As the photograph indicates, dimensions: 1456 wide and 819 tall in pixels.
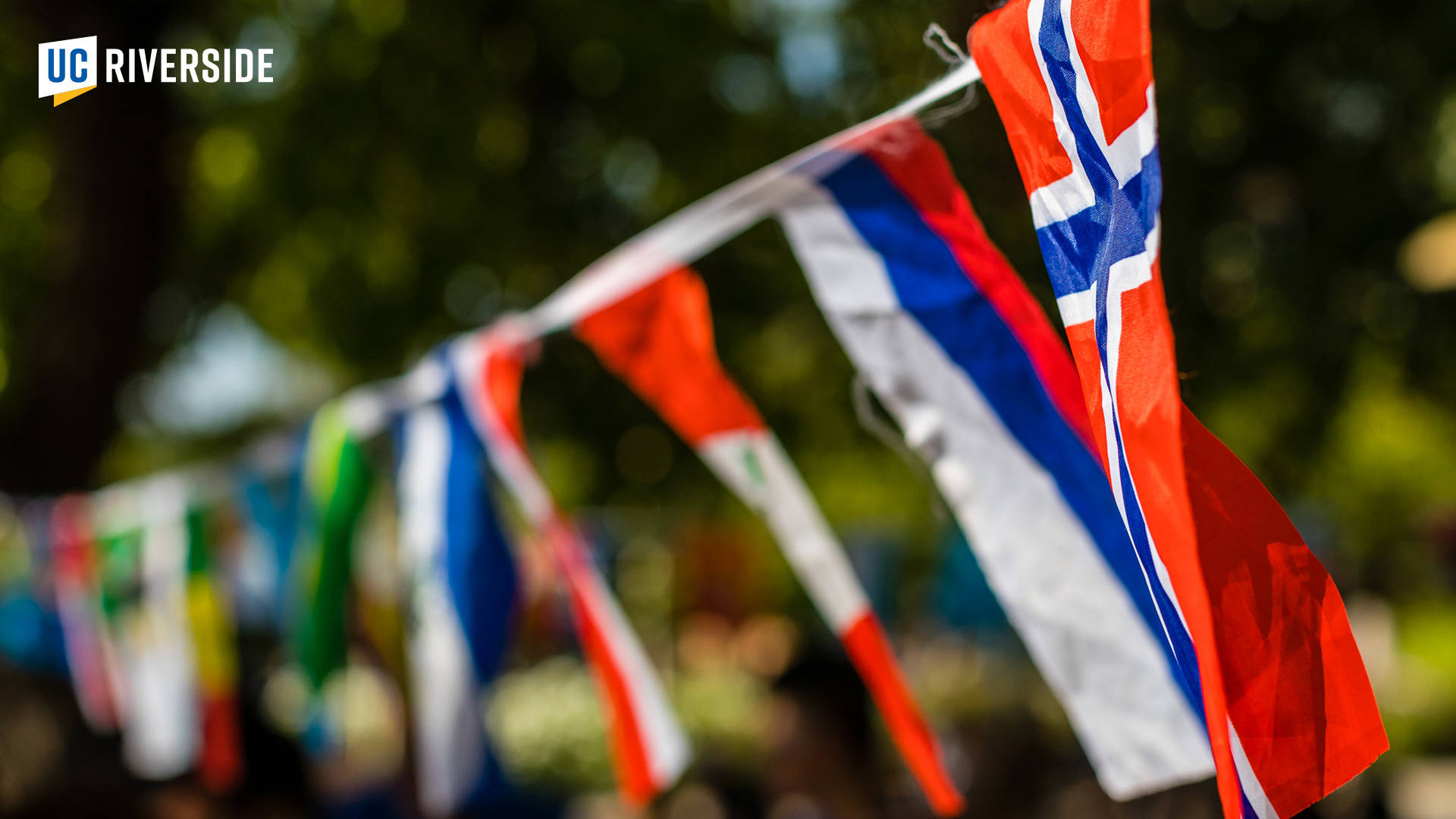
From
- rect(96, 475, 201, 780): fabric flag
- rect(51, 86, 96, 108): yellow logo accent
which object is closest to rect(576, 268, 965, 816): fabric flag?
rect(96, 475, 201, 780): fabric flag

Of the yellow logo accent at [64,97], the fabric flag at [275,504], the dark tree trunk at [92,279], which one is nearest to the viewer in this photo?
the fabric flag at [275,504]

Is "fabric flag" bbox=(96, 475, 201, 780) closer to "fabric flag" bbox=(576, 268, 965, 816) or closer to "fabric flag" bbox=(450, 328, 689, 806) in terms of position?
"fabric flag" bbox=(450, 328, 689, 806)

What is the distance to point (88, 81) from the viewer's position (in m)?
5.45

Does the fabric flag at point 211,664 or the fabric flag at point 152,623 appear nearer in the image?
the fabric flag at point 211,664

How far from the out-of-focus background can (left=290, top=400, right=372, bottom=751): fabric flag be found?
31 cm

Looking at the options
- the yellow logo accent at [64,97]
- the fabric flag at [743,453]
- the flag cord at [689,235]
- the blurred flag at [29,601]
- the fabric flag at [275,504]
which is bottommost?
the blurred flag at [29,601]

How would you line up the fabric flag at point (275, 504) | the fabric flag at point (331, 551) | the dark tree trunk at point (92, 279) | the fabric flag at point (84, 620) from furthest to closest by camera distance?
the dark tree trunk at point (92, 279) → the fabric flag at point (84, 620) → the fabric flag at point (275, 504) → the fabric flag at point (331, 551)

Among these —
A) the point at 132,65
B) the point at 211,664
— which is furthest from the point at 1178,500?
the point at 132,65

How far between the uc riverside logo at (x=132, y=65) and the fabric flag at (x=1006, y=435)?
11.3 ft

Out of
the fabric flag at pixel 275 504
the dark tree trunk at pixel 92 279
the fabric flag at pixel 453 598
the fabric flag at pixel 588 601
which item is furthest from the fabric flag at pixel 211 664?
the dark tree trunk at pixel 92 279

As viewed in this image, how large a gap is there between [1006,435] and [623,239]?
687 centimetres

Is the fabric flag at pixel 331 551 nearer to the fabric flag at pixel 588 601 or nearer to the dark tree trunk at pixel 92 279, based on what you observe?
the fabric flag at pixel 588 601

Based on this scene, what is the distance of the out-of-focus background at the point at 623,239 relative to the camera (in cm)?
568

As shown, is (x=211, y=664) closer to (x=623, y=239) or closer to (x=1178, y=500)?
(x=1178, y=500)
